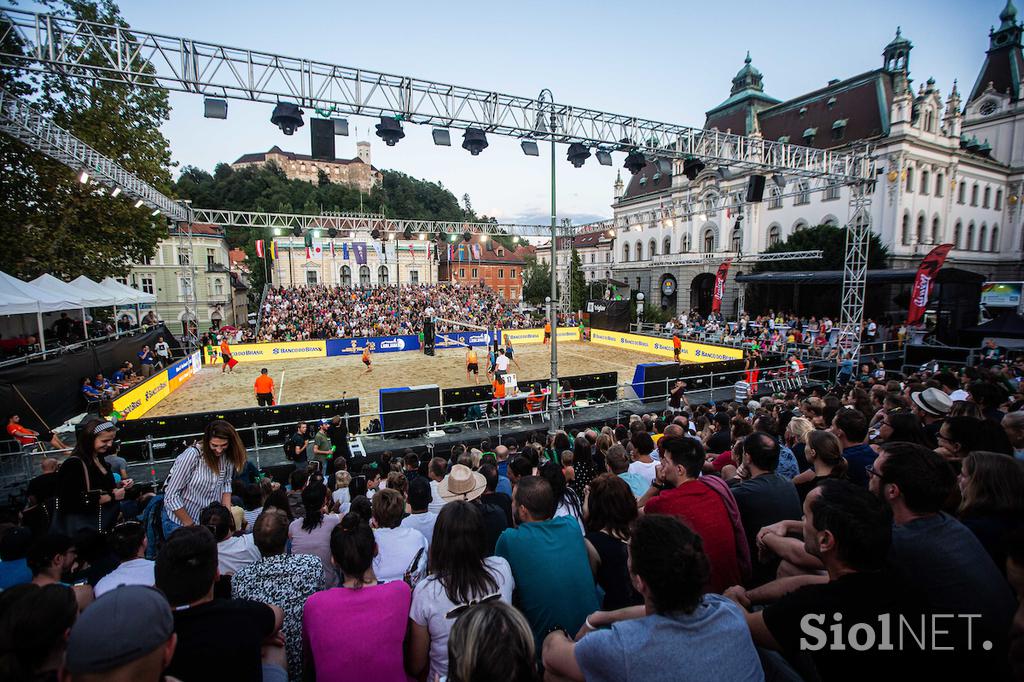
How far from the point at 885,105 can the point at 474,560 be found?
50398 mm

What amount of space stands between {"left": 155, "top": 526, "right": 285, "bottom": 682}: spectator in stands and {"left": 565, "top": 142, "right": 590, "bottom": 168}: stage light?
15425mm

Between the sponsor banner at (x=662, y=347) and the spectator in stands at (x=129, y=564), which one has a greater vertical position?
the spectator in stands at (x=129, y=564)

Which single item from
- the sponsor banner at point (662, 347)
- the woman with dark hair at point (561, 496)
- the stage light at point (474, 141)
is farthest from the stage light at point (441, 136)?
the sponsor banner at point (662, 347)

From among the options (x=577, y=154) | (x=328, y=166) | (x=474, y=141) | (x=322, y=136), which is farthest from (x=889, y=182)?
(x=328, y=166)

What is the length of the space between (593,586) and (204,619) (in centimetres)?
195

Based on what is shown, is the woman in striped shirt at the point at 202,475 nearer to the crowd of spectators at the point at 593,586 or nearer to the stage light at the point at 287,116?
the crowd of spectators at the point at 593,586

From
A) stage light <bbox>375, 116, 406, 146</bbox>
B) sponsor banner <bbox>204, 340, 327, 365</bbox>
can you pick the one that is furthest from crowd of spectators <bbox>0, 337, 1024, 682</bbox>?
sponsor banner <bbox>204, 340, 327, 365</bbox>

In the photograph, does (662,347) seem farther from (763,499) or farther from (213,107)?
(763,499)

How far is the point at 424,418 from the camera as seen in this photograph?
41.6 ft

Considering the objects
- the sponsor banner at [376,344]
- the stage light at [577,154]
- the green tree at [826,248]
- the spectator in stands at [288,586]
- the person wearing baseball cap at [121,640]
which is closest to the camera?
the person wearing baseball cap at [121,640]

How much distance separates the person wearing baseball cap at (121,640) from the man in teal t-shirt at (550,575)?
1.64 meters

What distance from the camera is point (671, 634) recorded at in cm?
174

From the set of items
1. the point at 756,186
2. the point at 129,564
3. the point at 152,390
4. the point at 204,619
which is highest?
the point at 756,186

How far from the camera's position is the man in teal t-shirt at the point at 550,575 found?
2.61m
